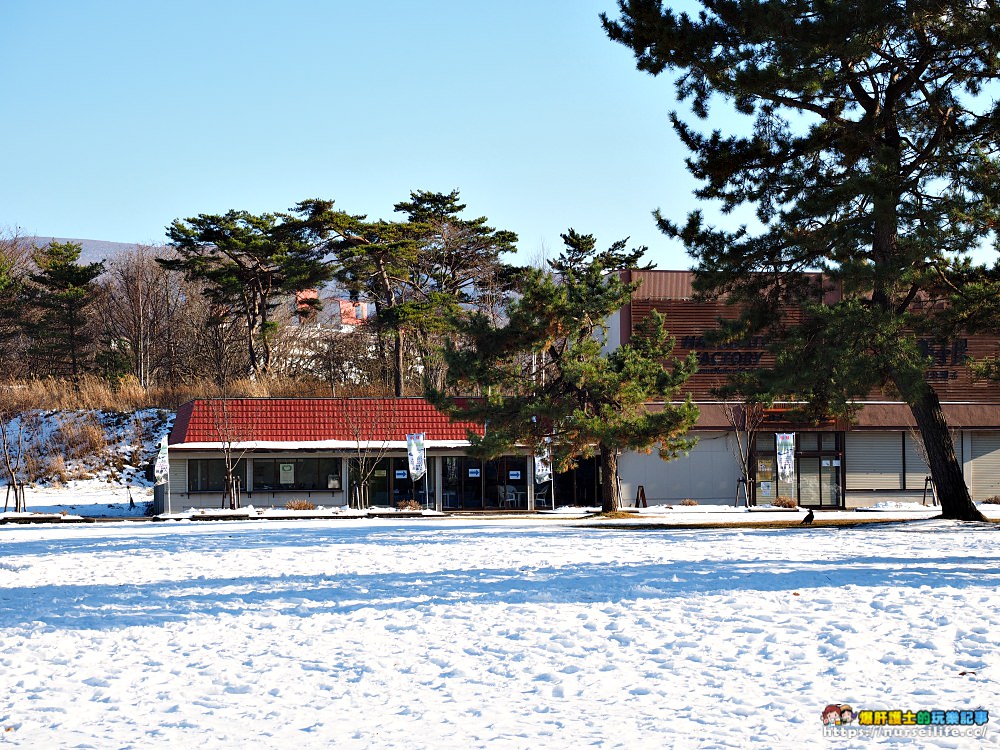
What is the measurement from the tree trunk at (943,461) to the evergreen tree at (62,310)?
4100cm

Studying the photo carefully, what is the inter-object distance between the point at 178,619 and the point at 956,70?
15.7m

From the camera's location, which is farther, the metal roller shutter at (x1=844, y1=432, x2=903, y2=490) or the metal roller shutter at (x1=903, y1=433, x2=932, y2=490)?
the metal roller shutter at (x1=903, y1=433, x2=932, y2=490)

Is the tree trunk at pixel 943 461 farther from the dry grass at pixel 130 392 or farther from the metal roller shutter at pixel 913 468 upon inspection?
the dry grass at pixel 130 392

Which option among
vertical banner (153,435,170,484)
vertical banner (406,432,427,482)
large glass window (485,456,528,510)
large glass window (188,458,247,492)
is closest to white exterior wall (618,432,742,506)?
large glass window (485,456,528,510)

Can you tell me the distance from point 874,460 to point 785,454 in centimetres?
502

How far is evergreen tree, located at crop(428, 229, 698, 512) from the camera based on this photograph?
2575cm

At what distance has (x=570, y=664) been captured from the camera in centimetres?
751

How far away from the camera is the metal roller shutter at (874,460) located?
37031 mm

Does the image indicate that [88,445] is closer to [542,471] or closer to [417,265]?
[417,265]

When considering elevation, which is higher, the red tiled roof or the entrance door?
the red tiled roof

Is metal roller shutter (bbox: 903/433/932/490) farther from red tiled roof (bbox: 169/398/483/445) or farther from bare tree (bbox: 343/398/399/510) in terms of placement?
bare tree (bbox: 343/398/399/510)

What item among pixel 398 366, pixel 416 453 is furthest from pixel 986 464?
pixel 398 366

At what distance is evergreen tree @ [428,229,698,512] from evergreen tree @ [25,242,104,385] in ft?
101

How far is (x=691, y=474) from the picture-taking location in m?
36.4
